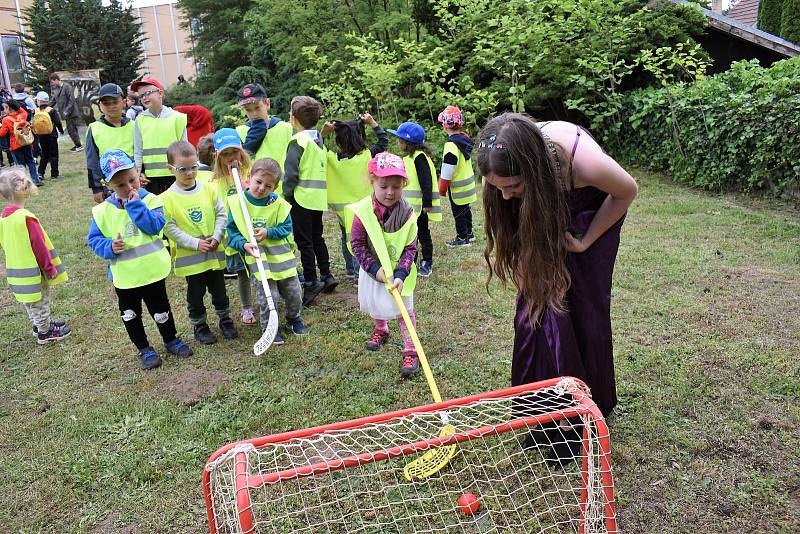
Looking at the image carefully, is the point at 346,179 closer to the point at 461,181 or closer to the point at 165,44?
the point at 461,181

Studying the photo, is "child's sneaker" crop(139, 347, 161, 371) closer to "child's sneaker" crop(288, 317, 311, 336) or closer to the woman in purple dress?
"child's sneaker" crop(288, 317, 311, 336)

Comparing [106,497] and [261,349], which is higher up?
[261,349]

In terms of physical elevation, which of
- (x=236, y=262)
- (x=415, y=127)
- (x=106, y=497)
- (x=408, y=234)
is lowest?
(x=106, y=497)

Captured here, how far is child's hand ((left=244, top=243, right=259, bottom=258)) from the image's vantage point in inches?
159

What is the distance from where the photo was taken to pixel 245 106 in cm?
492

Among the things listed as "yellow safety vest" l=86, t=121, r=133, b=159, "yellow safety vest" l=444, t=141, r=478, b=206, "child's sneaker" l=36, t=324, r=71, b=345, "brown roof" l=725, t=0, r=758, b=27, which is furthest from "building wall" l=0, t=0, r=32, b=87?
"brown roof" l=725, t=0, r=758, b=27

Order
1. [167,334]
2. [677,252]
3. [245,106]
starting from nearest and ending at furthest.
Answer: [167,334], [245,106], [677,252]

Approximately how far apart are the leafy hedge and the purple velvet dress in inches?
204

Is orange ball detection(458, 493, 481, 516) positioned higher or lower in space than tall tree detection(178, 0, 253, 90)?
lower

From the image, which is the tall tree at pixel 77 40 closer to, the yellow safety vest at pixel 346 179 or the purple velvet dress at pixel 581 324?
the yellow safety vest at pixel 346 179

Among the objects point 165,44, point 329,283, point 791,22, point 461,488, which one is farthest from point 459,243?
point 165,44

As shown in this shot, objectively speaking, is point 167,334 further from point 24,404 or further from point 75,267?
point 75,267

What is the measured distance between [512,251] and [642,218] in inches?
196

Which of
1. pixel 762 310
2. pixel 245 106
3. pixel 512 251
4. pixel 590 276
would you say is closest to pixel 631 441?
pixel 590 276
